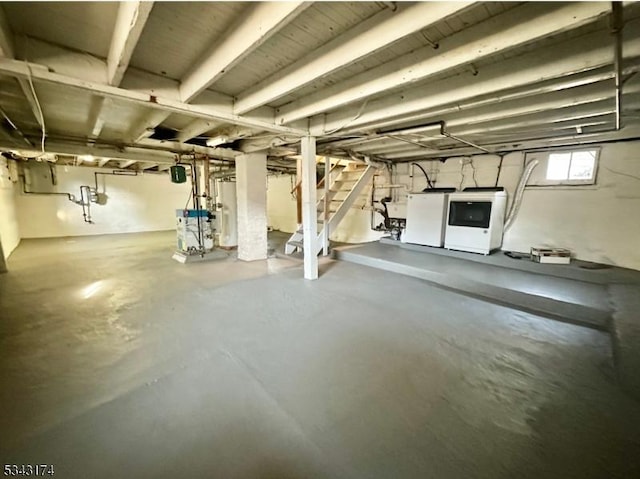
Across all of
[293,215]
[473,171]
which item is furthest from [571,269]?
[293,215]

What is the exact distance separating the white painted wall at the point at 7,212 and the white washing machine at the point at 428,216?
816 cm

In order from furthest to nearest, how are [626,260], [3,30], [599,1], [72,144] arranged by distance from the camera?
[72,144], [626,260], [3,30], [599,1]

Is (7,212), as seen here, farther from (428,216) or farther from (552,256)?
(552,256)

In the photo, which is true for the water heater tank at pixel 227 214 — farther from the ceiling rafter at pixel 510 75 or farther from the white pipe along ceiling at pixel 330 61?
the ceiling rafter at pixel 510 75

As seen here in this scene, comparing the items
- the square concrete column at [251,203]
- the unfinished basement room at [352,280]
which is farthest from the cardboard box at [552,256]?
the square concrete column at [251,203]

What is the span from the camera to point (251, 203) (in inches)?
199

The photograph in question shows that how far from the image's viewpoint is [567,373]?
72.1 inches

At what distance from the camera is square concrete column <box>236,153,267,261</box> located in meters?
4.98

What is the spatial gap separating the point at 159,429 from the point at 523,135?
16.9 feet

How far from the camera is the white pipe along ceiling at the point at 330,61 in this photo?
146 cm

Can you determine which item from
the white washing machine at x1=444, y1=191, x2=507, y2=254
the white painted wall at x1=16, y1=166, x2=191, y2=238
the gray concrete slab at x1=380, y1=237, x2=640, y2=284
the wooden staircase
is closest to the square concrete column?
the wooden staircase

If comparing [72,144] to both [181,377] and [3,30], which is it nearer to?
[3,30]

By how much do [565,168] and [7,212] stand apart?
37.1ft

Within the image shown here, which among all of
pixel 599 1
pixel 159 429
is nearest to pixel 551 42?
pixel 599 1
